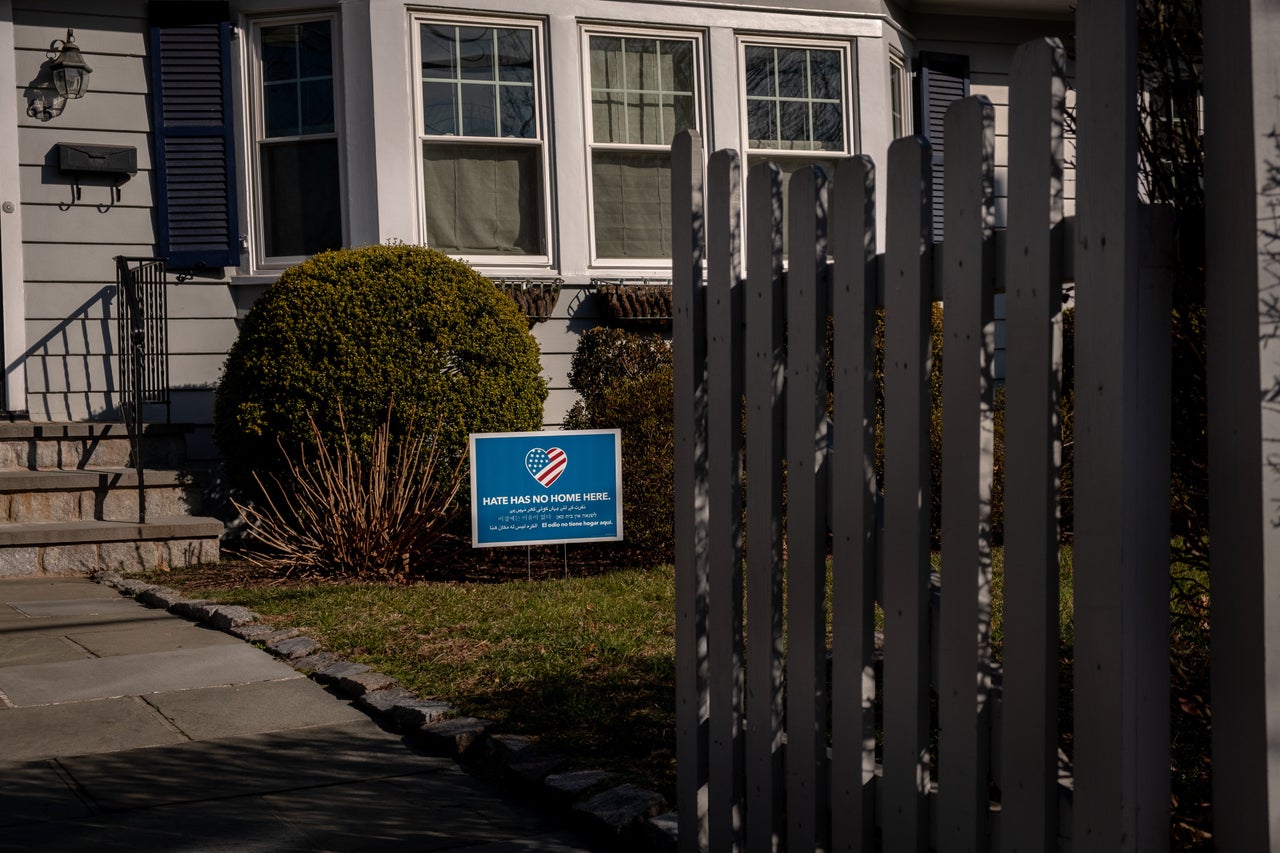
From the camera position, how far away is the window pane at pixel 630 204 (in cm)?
1066

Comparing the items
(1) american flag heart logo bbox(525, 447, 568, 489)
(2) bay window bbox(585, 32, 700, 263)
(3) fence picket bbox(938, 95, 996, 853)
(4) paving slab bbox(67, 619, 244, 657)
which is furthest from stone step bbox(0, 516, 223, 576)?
(3) fence picket bbox(938, 95, 996, 853)

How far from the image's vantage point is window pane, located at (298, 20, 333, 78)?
10.2 meters

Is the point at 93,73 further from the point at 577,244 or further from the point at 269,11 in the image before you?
the point at 577,244

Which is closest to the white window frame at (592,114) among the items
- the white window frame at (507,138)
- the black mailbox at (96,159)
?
the white window frame at (507,138)

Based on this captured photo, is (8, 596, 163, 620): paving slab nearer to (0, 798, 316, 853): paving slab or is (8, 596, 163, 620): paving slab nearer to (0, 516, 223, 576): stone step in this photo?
(0, 516, 223, 576): stone step

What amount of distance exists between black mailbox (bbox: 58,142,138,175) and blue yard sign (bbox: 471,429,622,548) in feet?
13.3

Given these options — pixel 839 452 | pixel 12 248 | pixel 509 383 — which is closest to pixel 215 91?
pixel 12 248

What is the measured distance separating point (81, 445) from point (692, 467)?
24.1ft

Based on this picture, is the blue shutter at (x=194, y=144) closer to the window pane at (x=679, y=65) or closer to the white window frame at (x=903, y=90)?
the window pane at (x=679, y=65)

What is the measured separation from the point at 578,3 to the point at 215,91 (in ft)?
9.31

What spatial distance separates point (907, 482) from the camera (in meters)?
2.52

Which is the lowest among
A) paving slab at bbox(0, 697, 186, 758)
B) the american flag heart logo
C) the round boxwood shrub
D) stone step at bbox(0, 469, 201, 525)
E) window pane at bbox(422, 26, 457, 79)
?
paving slab at bbox(0, 697, 186, 758)

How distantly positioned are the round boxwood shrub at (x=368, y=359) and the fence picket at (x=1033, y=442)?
652 cm

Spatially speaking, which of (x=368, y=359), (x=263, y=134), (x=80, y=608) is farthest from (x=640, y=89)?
(x=80, y=608)
